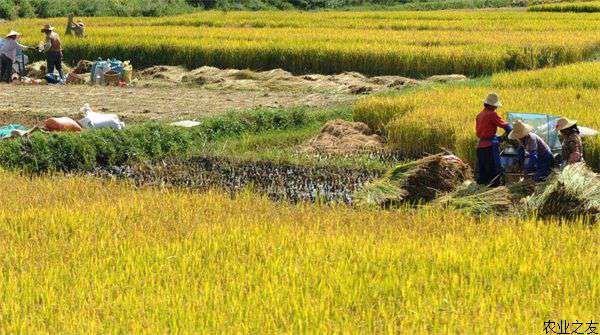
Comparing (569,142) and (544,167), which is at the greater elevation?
(569,142)

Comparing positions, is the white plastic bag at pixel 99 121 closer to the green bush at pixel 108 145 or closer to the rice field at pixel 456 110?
the green bush at pixel 108 145

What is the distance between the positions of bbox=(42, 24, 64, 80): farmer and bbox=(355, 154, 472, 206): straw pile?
35.1 feet

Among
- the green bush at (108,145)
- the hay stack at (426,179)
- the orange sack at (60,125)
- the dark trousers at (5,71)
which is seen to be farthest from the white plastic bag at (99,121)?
the dark trousers at (5,71)

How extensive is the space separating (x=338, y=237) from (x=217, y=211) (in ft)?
4.85

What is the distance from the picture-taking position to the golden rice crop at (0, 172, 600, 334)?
501cm

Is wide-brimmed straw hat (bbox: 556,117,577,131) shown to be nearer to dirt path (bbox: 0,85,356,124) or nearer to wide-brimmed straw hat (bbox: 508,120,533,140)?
wide-brimmed straw hat (bbox: 508,120,533,140)

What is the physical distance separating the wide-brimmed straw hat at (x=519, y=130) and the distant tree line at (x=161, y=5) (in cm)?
2948

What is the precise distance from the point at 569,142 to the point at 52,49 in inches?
475

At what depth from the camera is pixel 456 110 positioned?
12.1m

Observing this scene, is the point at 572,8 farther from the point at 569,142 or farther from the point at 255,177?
the point at 569,142

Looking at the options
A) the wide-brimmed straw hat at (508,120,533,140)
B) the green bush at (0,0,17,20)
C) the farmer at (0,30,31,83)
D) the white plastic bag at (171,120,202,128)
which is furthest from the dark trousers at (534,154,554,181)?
the green bush at (0,0,17,20)

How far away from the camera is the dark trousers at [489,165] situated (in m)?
8.85

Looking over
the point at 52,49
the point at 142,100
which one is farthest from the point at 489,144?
the point at 52,49

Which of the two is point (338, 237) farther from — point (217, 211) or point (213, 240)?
point (217, 211)
